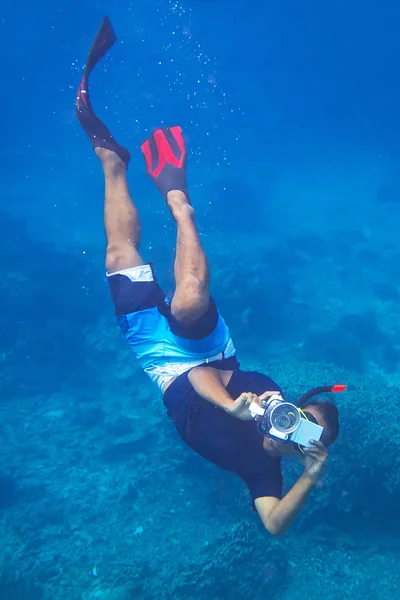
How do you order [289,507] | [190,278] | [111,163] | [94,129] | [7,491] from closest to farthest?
[289,507] < [190,278] < [111,163] < [94,129] < [7,491]

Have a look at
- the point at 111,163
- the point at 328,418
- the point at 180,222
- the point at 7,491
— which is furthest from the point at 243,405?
the point at 7,491

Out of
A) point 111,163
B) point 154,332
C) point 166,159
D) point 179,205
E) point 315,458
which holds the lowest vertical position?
point 315,458

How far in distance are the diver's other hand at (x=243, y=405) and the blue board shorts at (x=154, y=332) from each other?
1.04 meters

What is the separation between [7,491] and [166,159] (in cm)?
855

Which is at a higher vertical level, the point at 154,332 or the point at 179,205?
the point at 179,205

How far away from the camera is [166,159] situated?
4.98 meters

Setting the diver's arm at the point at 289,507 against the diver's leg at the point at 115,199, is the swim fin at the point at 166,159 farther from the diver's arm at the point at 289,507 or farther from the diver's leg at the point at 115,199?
the diver's arm at the point at 289,507

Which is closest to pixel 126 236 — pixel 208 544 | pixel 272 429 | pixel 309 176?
pixel 272 429

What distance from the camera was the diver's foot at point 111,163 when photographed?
16.0 ft

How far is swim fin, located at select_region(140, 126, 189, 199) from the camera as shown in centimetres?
475

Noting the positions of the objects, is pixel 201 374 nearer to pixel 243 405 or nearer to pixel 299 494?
pixel 243 405

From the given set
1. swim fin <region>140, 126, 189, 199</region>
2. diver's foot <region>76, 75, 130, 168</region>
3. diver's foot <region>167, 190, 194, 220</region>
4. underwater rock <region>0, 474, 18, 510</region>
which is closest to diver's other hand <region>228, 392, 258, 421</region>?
diver's foot <region>167, 190, 194, 220</region>

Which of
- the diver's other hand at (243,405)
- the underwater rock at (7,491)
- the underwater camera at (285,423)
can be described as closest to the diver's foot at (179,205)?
the diver's other hand at (243,405)

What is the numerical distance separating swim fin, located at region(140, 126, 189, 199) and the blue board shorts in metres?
1.12
